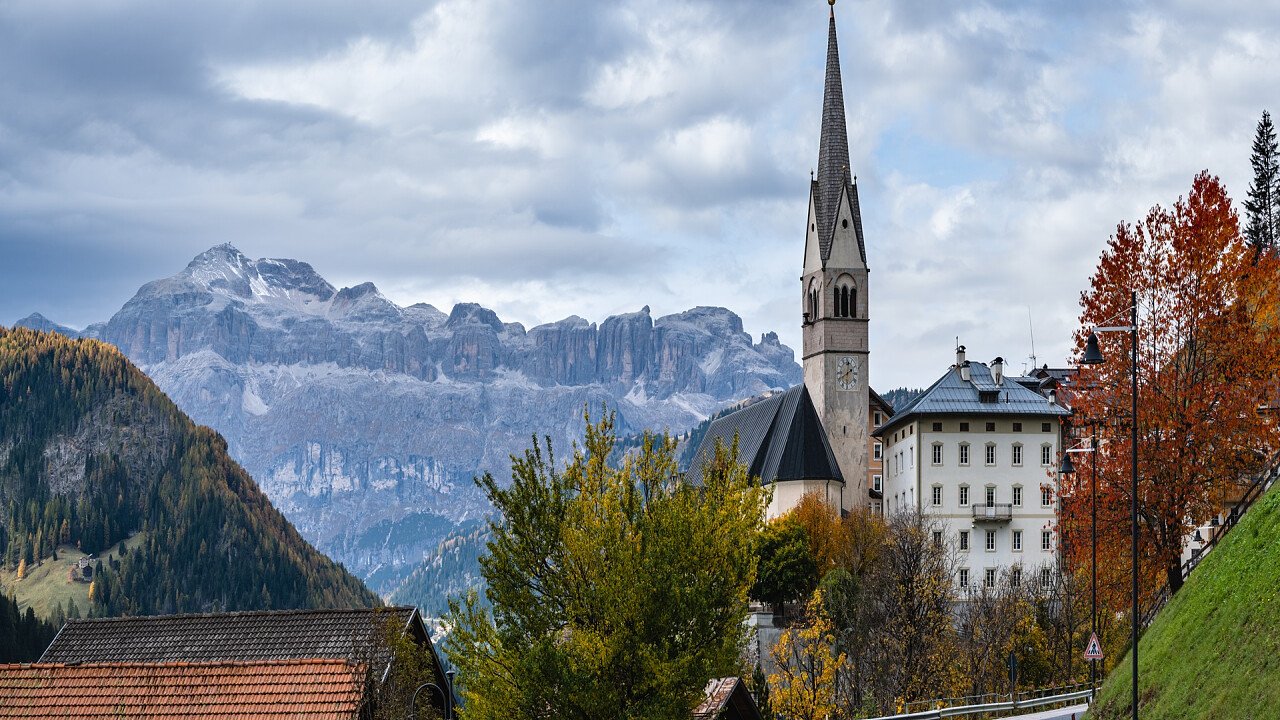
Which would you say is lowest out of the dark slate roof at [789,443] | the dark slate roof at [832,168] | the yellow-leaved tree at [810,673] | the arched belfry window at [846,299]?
the yellow-leaved tree at [810,673]

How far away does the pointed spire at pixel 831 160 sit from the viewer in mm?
133125

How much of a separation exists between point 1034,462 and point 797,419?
2116cm

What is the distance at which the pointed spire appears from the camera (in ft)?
437

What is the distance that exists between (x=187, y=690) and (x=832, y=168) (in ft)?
319

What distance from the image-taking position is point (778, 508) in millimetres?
126562

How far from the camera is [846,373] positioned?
131m

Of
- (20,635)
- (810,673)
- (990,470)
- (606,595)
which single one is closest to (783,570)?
(990,470)

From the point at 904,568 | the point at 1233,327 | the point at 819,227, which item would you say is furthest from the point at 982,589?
the point at 1233,327

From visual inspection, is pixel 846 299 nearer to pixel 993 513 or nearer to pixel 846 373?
pixel 846 373

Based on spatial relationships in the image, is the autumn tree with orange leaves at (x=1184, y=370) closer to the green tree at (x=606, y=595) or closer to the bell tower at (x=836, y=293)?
the green tree at (x=606, y=595)

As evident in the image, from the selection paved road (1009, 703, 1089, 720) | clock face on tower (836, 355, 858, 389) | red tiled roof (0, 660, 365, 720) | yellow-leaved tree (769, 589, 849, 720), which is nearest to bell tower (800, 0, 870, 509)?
clock face on tower (836, 355, 858, 389)

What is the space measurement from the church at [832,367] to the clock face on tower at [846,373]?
0.08m

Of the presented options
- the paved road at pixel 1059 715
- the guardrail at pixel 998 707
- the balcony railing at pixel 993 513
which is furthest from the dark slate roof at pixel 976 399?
the paved road at pixel 1059 715

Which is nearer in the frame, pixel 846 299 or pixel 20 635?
pixel 846 299
